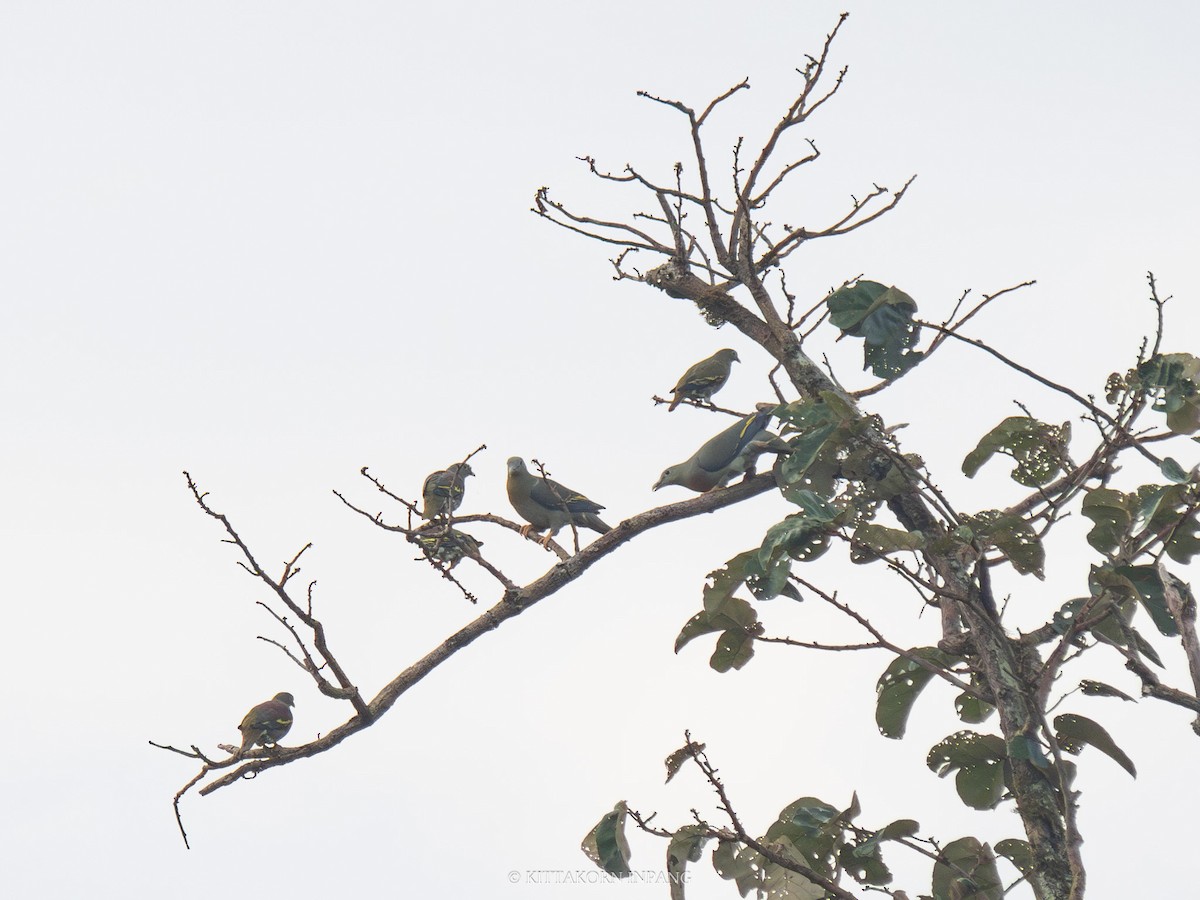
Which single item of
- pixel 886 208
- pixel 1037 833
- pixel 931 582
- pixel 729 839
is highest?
pixel 886 208

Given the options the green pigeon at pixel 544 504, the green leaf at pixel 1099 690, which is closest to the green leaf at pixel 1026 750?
the green leaf at pixel 1099 690

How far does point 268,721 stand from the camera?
7285 mm

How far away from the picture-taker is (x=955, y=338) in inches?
187

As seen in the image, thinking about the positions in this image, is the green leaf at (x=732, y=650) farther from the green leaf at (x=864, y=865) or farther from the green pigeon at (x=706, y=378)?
the green pigeon at (x=706, y=378)

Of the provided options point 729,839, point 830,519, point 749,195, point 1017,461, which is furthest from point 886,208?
point 729,839

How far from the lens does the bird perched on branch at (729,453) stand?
582 cm

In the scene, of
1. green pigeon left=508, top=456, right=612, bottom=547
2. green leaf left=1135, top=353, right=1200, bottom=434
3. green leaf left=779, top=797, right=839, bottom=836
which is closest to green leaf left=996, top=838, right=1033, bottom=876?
green leaf left=779, top=797, right=839, bottom=836

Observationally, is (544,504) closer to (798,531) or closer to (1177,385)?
(798,531)

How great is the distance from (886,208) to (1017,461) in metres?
1.64

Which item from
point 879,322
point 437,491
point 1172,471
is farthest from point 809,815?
point 437,491

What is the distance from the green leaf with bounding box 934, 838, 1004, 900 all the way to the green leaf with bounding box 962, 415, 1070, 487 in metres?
1.36

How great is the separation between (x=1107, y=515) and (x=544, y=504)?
424cm

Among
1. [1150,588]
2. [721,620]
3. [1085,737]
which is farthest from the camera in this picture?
[721,620]

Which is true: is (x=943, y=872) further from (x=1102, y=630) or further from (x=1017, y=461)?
(x=1017, y=461)
